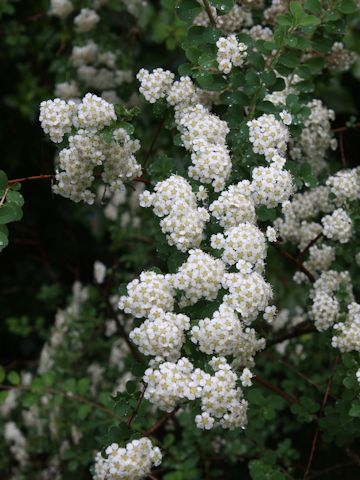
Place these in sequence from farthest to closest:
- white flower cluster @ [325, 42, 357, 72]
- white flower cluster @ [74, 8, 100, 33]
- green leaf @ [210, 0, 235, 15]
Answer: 1. white flower cluster @ [74, 8, 100, 33]
2. white flower cluster @ [325, 42, 357, 72]
3. green leaf @ [210, 0, 235, 15]

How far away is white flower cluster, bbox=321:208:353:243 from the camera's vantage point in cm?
205

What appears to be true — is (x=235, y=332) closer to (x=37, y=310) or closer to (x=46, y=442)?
(x=46, y=442)

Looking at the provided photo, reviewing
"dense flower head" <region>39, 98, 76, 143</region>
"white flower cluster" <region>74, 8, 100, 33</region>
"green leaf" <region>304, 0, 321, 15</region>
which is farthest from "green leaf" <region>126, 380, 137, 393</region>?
"white flower cluster" <region>74, 8, 100, 33</region>

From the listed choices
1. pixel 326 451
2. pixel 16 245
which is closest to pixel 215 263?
pixel 326 451

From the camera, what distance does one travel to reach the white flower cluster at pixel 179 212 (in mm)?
1705

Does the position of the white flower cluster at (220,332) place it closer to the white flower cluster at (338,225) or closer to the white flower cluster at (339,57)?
the white flower cluster at (338,225)

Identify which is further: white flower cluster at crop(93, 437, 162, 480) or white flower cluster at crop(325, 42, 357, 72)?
white flower cluster at crop(325, 42, 357, 72)

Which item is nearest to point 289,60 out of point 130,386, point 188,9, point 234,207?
point 188,9

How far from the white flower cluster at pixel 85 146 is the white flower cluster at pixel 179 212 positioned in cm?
16

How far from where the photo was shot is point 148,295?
1.62m

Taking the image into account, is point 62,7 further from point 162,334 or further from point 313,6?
point 162,334

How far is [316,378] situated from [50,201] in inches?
90.5

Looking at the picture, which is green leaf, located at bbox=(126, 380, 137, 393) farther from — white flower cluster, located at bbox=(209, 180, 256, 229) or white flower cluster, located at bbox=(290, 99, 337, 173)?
white flower cluster, located at bbox=(290, 99, 337, 173)

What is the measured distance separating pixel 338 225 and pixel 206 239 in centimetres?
42
